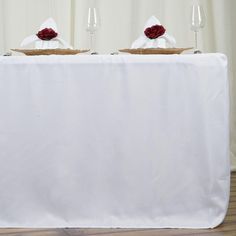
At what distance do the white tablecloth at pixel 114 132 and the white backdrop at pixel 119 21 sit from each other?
122 cm

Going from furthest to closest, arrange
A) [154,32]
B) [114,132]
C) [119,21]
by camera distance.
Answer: [119,21], [154,32], [114,132]

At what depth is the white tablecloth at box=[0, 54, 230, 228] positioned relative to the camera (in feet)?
5.70

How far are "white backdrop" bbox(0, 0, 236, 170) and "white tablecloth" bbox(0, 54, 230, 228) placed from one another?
1220 mm

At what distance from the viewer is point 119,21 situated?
3088 millimetres

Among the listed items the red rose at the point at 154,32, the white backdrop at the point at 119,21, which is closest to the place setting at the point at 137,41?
the red rose at the point at 154,32

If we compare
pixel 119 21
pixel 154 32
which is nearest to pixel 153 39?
pixel 154 32

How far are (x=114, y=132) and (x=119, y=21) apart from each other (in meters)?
1.47

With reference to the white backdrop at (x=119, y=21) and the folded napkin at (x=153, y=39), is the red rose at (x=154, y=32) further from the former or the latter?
the white backdrop at (x=119, y=21)

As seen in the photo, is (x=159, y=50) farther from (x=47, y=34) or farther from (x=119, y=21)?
(x=119, y=21)

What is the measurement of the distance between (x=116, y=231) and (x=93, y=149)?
28 centimetres

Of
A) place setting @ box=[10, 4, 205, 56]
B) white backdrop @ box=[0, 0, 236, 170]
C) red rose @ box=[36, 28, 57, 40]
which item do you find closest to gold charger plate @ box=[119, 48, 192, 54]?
place setting @ box=[10, 4, 205, 56]

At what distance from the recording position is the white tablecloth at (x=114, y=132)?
174cm

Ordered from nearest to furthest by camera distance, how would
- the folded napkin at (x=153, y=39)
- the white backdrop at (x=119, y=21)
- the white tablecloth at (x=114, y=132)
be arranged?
the white tablecloth at (x=114, y=132) < the folded napkin at (x=153, y=39) < the white backdrop at (x=119, y=21)

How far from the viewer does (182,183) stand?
176 centimetres
